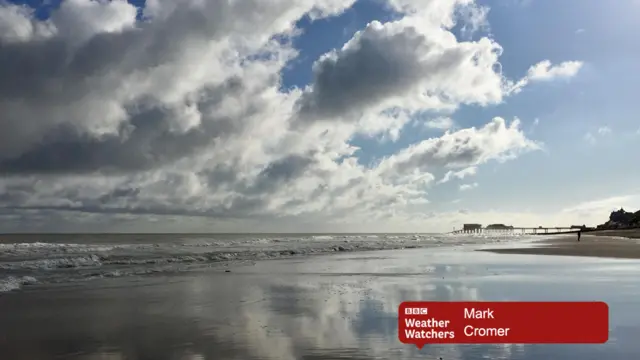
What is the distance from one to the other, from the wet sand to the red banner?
1.05 feet

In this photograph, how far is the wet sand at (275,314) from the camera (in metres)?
8.93

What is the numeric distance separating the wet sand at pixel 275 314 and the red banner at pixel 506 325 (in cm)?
32

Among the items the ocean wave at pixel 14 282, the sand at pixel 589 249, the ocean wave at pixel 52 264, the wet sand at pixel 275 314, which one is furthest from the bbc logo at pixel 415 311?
the sand at pixel 589 249

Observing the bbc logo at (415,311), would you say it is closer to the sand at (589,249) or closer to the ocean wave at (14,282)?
the ocean wave at (14,282)

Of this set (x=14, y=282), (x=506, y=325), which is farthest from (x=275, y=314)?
(x=14, y=282)

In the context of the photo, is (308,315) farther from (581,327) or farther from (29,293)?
(29,293)

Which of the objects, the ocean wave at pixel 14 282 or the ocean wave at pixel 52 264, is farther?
the ocean wave at pixel 52 264

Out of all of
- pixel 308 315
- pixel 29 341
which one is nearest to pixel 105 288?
pixel 29 341

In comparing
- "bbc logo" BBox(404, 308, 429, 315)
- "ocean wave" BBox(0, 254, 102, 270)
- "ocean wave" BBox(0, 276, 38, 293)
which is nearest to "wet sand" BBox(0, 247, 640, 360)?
"bbc logo" BBox(404, 308, 429, 315)

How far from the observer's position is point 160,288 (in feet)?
62.1

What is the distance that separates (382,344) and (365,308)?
385cm

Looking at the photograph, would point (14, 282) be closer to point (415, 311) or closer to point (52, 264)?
point (52, 264)

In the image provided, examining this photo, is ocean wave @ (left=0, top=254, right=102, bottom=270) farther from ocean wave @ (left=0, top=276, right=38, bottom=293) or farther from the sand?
the sand

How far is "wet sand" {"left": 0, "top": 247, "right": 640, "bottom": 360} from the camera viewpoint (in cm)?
893
